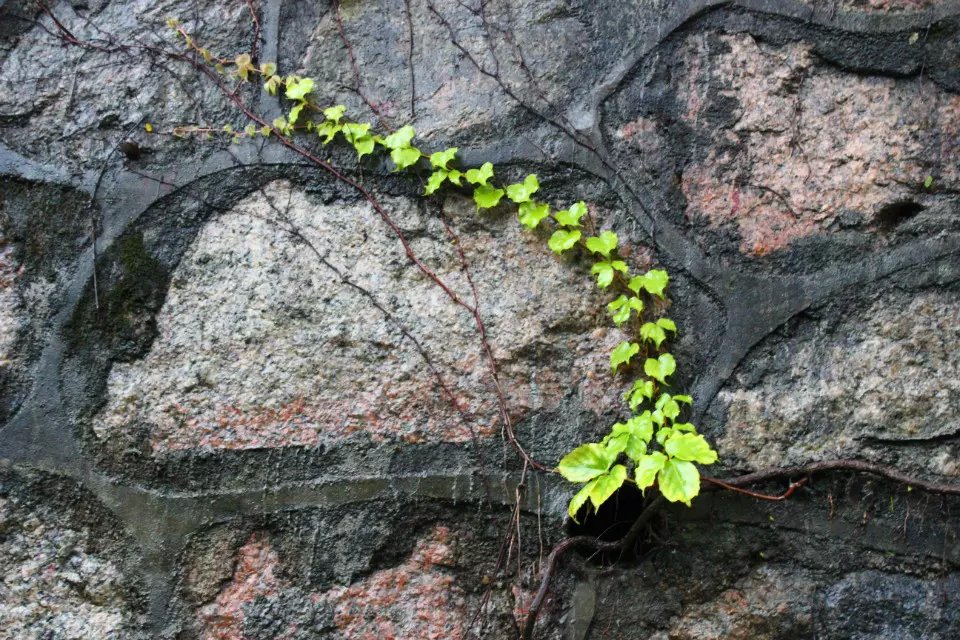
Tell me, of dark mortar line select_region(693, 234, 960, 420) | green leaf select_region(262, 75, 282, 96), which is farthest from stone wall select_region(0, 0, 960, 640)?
green leaf select_region(262, 75, 282, 96)

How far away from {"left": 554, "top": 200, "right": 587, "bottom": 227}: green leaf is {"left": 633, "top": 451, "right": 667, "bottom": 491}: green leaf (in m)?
0.33

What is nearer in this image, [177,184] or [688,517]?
[688,517]

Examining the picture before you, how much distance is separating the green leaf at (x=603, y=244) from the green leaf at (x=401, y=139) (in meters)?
0.29

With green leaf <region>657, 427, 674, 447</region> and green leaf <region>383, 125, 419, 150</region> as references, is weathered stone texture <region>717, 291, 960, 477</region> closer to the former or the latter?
green leaf <region>657, 427, 674, 447</region>

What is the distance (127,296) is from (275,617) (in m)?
0.48

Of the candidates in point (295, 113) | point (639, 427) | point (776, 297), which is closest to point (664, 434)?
point (639, 427)

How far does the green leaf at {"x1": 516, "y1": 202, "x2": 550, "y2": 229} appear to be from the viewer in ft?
3.63

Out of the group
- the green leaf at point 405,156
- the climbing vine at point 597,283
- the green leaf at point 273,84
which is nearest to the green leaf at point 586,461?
the climbing vine at point 597,283

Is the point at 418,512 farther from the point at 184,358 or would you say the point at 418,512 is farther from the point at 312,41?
the point at 312,41

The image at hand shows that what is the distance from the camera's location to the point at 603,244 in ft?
3.58

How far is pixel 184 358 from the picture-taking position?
1.09m

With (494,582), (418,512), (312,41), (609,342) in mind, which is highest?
(312,41)

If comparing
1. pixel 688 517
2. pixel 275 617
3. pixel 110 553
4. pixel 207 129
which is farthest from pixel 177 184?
pixel 688 517

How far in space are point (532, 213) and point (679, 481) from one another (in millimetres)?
411
